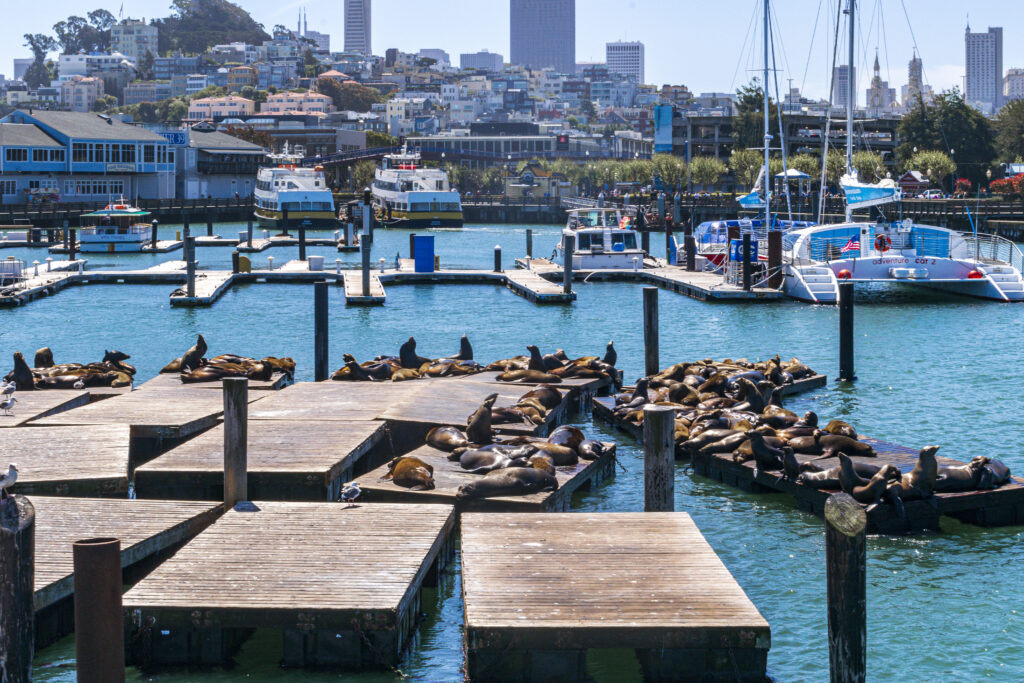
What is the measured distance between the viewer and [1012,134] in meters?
104

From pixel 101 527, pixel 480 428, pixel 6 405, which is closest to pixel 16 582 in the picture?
pixel 101 527

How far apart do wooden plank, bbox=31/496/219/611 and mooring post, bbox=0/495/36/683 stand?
1.69 meters

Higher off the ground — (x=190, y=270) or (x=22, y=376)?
(x=190, y=270)

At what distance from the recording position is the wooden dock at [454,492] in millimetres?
12648

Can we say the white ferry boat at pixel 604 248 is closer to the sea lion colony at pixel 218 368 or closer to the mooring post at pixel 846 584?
the sea lion colony at pixel 218 368

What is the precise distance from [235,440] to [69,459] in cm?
292

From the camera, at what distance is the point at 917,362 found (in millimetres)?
27359

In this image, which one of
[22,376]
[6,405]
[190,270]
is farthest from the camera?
[190,270]

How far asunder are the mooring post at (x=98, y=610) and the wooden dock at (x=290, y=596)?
1.69 m

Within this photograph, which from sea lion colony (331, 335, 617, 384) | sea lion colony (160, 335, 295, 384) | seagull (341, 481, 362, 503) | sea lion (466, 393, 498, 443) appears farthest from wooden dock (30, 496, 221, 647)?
sea lion colony (331, 335, 617, 384)

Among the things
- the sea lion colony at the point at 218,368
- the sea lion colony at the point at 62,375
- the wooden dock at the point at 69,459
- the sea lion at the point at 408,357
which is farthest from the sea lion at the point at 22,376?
the sea lion at the point at 408,357

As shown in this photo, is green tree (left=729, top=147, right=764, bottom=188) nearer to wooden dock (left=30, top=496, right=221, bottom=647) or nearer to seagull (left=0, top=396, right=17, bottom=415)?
seagull (left=0, top=396, right=17, bottom=415)

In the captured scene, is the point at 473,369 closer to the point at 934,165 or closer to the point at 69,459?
the point at 69,459

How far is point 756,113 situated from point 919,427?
93.2m
